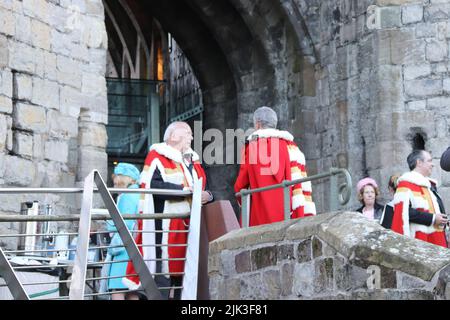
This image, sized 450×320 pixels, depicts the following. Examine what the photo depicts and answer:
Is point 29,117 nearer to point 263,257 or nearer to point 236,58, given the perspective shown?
point 263,257

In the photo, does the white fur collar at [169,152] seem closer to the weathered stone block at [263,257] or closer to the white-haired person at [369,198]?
the weathered stone block at [263,257]

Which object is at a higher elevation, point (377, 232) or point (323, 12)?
point (323, 12)

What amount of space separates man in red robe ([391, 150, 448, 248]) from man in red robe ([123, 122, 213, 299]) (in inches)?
61.6

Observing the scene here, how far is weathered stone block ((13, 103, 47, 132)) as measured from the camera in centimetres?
1291

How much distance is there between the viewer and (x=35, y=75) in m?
13.1

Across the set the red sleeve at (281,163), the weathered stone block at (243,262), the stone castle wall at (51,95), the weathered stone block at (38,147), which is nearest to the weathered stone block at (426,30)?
the stone castle wall at (51,95)

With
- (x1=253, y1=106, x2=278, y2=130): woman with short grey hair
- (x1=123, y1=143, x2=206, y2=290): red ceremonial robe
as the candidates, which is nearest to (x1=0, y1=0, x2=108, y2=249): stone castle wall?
(x1=123, y1=143, x2=206, y2=290): red ceremonial robe

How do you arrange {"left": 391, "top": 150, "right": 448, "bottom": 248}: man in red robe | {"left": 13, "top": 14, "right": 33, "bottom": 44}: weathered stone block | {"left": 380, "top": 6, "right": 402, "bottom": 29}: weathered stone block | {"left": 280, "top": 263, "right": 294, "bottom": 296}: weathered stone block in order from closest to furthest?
{"left": 280, "top": 263, "right": 294, "bottom": 296}: weathered stone block < {"left": 391, "top": 150, "right": 448, "bottom": 248}: man in red robe < {"left": 13, "top": 14, "right": 33, "bottom": 44}: weathered stone block < {"left": 380, "top": 6, "right": 402, "bottom": 29}: weathered stone block

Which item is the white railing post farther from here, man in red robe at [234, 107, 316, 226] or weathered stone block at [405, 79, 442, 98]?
weathered stone block at [405, 79, 442, 98]
